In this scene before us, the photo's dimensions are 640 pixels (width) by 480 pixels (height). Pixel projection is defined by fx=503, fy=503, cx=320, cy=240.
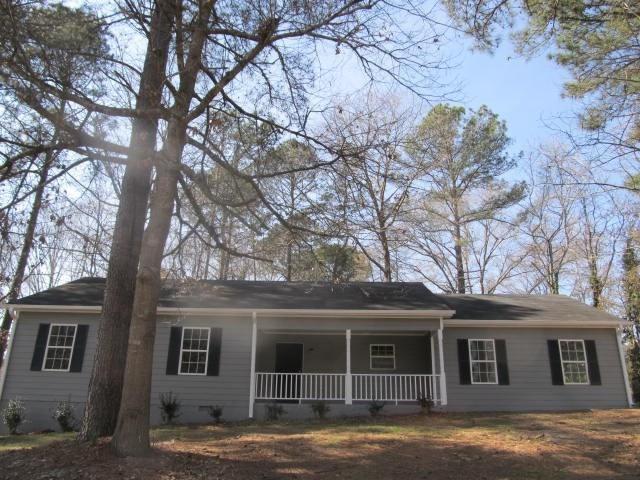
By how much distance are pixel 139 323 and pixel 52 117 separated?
9.08 ft

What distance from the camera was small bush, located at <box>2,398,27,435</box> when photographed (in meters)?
12.0

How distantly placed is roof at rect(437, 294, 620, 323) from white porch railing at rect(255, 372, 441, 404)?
212 centimetres

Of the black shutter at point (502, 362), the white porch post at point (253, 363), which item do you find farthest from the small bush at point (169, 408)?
the black shutter at point (502, 362)

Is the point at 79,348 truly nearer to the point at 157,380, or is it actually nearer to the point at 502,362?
the point at 157,380

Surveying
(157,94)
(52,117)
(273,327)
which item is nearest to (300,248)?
(157,94)

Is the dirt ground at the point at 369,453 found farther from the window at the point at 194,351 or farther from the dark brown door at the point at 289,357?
the dark brown door at the point at 289,357

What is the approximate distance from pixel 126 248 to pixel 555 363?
1118 centimetres

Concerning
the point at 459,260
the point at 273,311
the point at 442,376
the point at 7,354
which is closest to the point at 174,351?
the point at 273,311

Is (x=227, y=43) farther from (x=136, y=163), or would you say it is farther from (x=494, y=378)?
(x=494, y=378)

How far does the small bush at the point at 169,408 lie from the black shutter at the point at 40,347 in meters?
3.43

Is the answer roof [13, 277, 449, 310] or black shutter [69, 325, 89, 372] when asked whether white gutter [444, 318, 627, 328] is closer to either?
roof [13, 277, 449, 310]

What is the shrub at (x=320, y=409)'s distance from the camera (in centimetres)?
1211

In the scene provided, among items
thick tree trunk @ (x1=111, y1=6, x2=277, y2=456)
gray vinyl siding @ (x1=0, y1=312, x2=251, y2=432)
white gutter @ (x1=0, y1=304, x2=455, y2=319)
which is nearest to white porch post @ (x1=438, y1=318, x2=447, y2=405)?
white gutter @ (x1=0, y1=304, x2=455, y2=319)

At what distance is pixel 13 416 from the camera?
39.5 feet
